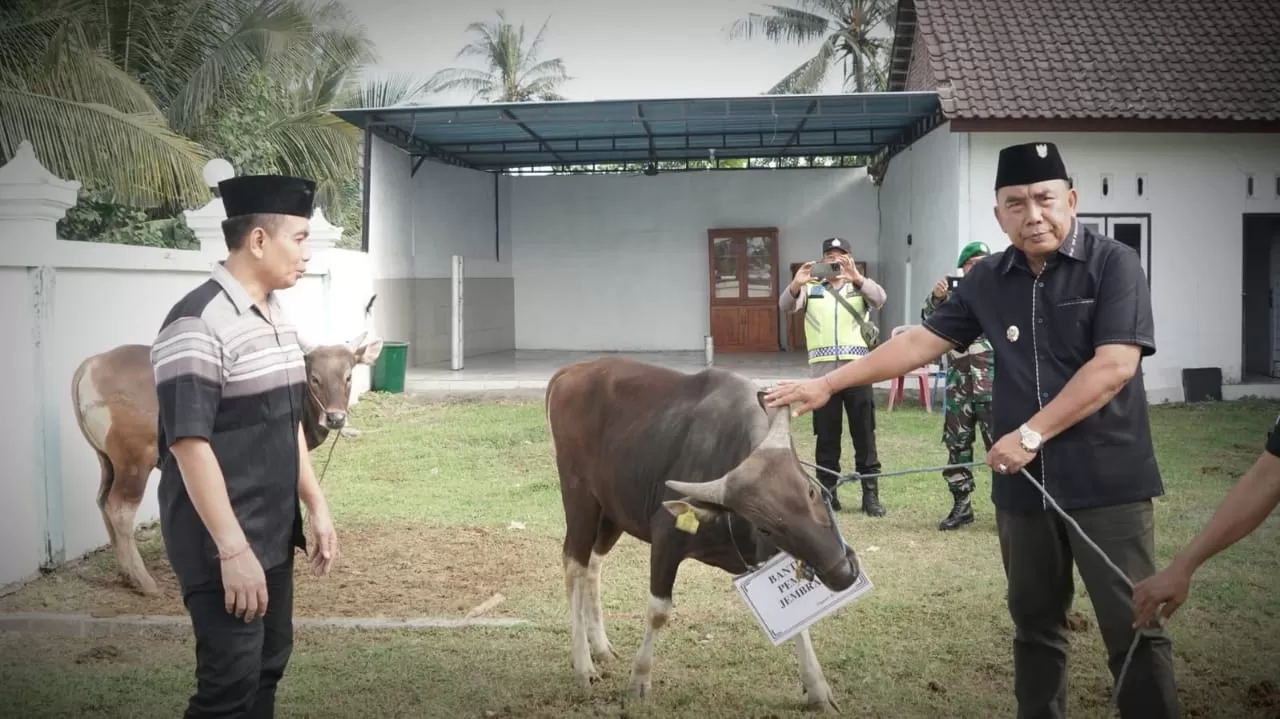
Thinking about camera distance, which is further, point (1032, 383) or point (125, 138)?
point (125, 138)

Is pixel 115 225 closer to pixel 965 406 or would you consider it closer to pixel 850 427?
pixel 850 427

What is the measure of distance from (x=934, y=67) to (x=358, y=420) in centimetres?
928

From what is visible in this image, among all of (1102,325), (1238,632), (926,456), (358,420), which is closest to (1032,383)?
(1102,325)

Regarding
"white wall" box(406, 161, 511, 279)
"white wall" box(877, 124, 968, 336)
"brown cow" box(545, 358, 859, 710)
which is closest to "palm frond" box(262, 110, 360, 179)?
"white wall" box(406, 161, 511, 279)

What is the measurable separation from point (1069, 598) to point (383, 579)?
4643 mm

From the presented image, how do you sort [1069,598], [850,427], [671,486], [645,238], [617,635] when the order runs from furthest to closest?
1. [645,238]
2. [850,427]
3. [617,635]
4. [671,486]
5. [1069,598]

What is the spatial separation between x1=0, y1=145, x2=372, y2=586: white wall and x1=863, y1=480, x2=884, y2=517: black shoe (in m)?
5.61

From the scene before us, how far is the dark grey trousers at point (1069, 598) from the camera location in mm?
3410

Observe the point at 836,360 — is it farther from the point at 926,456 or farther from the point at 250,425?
the point at 250,425

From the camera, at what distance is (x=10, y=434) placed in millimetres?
6941

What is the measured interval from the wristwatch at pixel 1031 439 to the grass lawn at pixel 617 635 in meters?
1.70

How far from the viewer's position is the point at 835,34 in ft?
101

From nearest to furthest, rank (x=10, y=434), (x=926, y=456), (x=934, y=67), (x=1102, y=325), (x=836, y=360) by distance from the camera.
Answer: (x=1102, y=325)
(x=10, y=434)
(x=836, y=360)
(x=926, y=456)
(x=934, y=67)

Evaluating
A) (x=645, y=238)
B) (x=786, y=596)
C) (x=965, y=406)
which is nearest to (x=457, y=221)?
(x=645, y=238)
